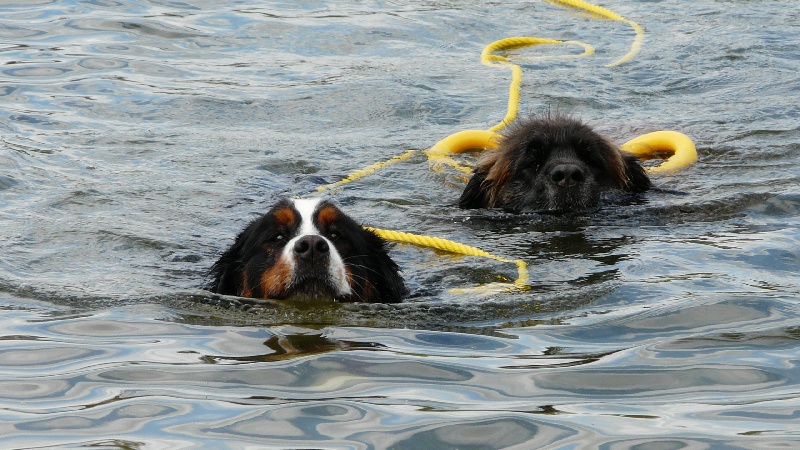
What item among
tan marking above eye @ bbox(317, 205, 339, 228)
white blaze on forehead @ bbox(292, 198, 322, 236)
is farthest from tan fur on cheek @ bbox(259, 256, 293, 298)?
tan marking above eye @ bbox(317, 205, 339, 228)

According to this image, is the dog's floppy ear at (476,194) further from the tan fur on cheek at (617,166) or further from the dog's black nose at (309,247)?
the dog's black nose at (309,247)

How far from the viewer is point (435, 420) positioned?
15.4 feet

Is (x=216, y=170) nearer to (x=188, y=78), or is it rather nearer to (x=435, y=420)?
(x=188, y=78)

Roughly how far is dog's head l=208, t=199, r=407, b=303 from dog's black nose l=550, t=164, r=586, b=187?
7.35ft

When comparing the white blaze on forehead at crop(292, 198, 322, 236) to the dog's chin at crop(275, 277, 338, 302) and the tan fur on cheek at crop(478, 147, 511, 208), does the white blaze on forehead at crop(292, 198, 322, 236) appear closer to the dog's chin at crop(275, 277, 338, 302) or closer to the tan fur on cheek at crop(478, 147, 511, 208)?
the dog's chin at crop(275, 277, 338, 302)

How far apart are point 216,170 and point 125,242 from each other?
6.55 feet

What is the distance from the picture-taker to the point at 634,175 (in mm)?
9383

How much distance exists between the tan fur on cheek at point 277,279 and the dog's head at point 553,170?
124 inches

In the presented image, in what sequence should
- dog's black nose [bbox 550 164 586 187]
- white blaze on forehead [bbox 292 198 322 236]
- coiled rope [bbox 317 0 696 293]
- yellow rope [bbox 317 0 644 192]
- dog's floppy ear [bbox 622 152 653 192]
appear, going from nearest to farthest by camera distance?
white blaze on forehead [bbox 292 198 322 236] < coiled rope [bbox 317 0 696 293] < dog's black nose [bbox 550 164 586 187] < dog's floppy ear [bbox 622 152 653 192] < yellow rope [bbox 317 0 644 192]

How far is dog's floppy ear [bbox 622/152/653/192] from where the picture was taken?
9.34m

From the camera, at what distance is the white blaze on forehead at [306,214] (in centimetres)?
666

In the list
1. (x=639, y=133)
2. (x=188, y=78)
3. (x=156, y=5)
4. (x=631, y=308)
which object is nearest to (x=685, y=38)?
(x=639, y=133)

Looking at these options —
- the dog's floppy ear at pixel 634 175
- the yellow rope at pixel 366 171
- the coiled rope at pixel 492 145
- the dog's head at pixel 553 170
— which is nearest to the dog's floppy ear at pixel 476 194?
the dog's head at pixel 553 170

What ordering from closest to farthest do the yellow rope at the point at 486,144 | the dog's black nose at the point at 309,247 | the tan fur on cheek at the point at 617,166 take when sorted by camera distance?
the dog's black nose at the point at 309,247 → the yellow rope at the point at 486,144 → the tan fur on cheek at the point at 617,166
